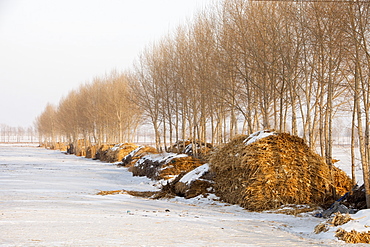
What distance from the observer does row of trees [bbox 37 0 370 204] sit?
9836 millimetres

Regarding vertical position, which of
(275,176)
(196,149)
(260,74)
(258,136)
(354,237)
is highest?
(260,74)

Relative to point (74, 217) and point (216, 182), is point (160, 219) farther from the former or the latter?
point (216, 182)

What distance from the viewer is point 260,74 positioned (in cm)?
1609

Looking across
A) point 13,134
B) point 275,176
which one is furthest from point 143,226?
point 13,134

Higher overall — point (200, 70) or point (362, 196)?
point (200, 70)

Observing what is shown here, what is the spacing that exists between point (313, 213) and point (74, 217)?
519 centimetres

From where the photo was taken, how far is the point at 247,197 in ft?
32.2

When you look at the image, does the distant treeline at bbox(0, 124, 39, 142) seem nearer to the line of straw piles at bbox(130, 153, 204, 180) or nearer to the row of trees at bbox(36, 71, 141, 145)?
the row of trees at bbox(36, 71, 141, 145)

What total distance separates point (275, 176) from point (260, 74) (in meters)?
6.95

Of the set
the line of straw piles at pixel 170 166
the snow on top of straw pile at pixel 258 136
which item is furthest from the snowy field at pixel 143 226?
the line of straw piles at pixel 170 166

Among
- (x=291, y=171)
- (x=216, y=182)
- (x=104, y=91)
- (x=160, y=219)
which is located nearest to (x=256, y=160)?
(x=291, y=171)

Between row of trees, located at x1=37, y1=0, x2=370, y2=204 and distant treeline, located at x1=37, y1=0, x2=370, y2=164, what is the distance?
1.6 inches

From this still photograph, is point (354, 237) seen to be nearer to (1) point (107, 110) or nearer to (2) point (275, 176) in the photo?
(2) point (275, 176)

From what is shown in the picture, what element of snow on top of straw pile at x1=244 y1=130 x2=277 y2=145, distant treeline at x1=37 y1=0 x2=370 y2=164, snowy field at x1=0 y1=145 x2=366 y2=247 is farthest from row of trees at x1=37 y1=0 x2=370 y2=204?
snowy field at x1=0 y1=145 x2=366 y2=247
